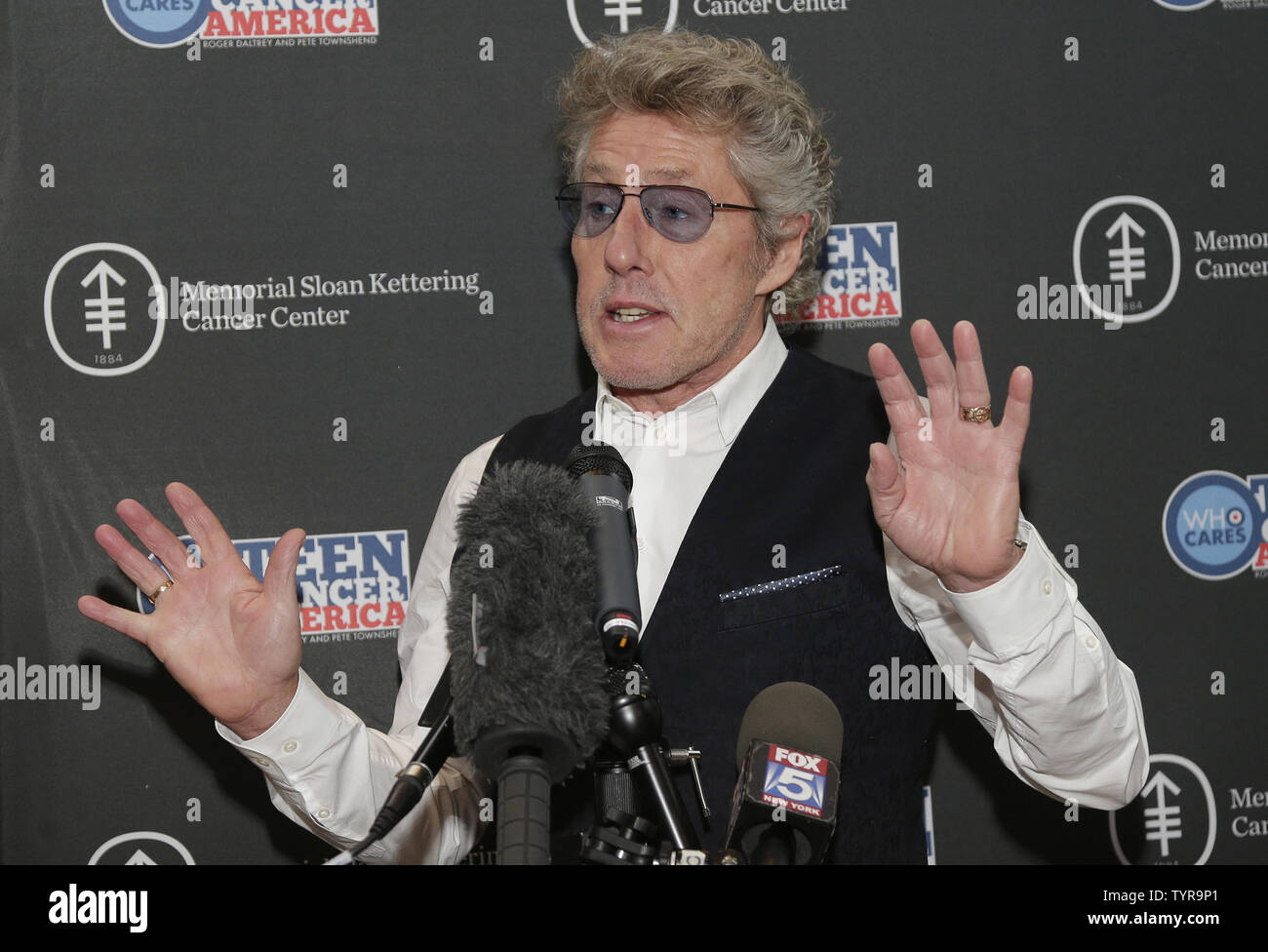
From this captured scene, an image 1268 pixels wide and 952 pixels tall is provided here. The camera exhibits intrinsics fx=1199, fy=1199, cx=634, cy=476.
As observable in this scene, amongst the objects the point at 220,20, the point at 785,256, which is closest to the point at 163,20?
the point at 220,20

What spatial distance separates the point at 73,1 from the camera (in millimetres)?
2463

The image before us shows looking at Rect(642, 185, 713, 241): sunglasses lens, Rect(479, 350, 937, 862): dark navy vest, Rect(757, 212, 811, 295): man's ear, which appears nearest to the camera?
Rect(479, 350, 937, 862): dark navy vest

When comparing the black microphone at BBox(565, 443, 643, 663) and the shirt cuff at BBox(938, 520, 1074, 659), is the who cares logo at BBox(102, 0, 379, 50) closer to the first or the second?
the black microphone at BBox(565, 443, 643, 663)

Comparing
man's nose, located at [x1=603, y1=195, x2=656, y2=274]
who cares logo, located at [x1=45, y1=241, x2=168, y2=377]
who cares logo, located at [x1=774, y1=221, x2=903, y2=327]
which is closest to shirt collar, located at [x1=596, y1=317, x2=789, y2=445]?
man's nose, located at [x1=603, y1=195, x2=656, y2=274]

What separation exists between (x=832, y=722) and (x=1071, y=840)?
1.66m

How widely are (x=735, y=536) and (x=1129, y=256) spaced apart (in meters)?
1.23

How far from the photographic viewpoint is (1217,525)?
2.61 meters

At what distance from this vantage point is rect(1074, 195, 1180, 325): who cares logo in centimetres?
257

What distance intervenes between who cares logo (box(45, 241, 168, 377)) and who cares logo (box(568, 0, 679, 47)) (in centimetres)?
103

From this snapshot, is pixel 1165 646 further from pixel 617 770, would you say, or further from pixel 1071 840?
pixel 617 770

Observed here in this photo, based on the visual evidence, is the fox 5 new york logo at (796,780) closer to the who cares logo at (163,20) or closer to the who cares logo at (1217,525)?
the who cares logo at (1217,525)

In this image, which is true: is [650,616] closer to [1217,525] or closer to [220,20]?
[1217,525]

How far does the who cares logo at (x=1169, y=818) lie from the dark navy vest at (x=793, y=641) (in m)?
0.87
